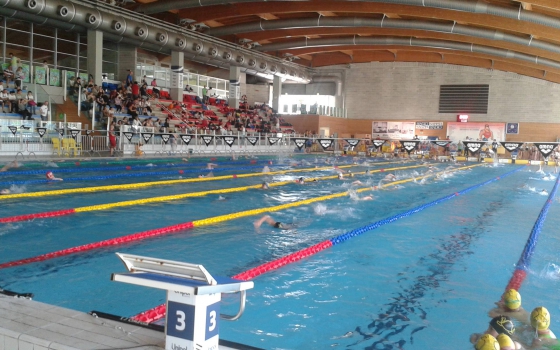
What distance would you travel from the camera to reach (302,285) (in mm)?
4215

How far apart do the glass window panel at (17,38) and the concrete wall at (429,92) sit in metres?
21.7

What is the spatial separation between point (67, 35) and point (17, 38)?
232 cm

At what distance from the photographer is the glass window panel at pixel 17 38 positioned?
63.7 ft

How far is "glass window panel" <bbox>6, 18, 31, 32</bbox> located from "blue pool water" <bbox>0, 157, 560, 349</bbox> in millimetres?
13701

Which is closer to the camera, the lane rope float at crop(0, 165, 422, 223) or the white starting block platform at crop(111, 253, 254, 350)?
the white starting block platform at crop(111, 253, 254, 350)

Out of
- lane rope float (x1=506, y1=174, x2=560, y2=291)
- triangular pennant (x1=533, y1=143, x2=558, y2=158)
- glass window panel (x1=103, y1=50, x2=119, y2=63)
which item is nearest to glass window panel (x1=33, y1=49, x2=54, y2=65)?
glass window panel (x1=103, y1=50, x2=119, y2=63)

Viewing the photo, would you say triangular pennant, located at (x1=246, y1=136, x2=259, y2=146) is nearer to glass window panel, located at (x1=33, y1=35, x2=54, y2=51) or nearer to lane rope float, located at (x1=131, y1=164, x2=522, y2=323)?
glass window panel, located at (x1=33, y1=35, x2=54, y2=51)

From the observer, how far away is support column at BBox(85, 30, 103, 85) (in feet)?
64.0

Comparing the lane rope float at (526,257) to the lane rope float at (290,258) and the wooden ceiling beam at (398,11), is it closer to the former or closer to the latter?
the lane rope float at (290,258)

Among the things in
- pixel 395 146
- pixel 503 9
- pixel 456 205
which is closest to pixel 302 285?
pixel 456 205

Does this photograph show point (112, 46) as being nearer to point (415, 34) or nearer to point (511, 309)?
point (415, 34)

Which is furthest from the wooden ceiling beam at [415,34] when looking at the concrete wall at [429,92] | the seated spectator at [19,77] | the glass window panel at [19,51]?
the seated spectator at [19,77]

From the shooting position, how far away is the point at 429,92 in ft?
107

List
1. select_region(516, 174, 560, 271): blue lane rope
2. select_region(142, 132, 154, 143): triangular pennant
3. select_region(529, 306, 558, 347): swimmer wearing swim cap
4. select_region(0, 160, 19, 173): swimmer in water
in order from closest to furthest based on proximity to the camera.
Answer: select_region(529, 306, 558, 347): swimmer wearing swim cap < select_region(516, 174, 560, 271): blue lane rope < select_region(0, 160, 19, 173): swimmer in water < select_region(142, 132, 154, 143): triangular pennant
